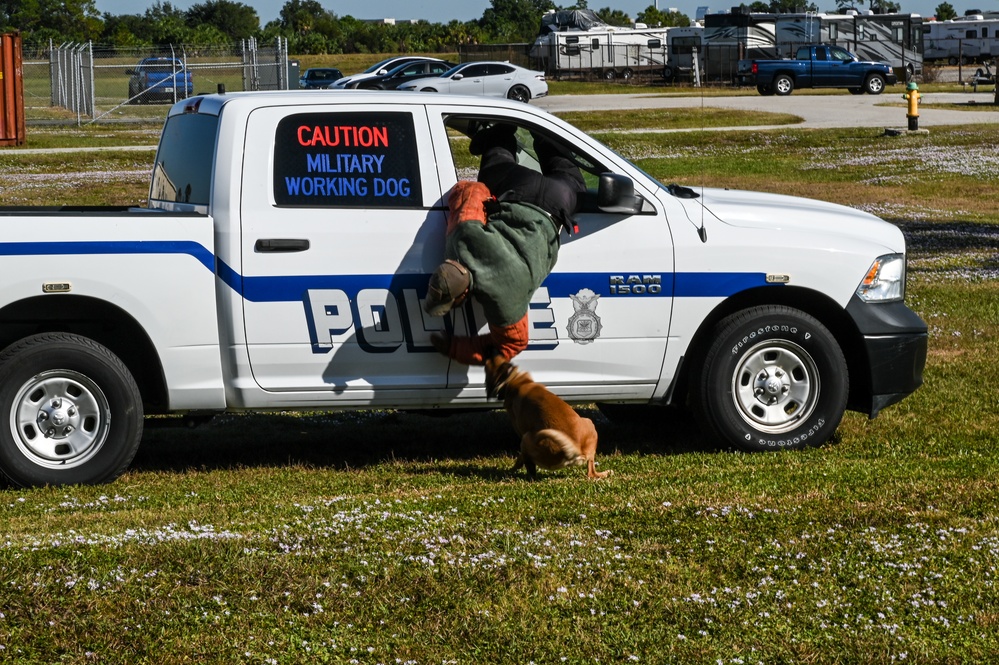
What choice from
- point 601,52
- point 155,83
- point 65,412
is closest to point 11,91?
point 155,83

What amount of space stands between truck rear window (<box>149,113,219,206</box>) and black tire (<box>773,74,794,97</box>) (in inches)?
1606

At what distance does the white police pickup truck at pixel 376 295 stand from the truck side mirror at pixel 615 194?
0.04 feet

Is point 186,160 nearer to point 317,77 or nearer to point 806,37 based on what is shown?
point 317,77

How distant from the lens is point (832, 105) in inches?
1588

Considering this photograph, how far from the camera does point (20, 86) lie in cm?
2844

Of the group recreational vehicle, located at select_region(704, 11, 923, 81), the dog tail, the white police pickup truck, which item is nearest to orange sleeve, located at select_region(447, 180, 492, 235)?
the white police pickup truck

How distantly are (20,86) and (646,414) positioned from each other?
2387 centimetres

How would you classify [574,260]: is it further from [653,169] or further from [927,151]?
[927,151]

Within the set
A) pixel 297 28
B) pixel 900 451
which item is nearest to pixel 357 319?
pixel 900 451

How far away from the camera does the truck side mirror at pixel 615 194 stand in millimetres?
6477

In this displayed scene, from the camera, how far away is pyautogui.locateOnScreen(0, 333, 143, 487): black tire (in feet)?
20.3

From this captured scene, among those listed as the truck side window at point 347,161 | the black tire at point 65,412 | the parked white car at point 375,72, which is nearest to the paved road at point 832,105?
the parked white car at point 375,72

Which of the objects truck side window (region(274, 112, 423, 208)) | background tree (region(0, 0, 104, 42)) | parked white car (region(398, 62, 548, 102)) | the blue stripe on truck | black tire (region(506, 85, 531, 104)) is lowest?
the blue stripe on truck

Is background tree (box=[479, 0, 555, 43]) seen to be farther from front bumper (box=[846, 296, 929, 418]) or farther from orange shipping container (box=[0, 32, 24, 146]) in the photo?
front bumper (box=[846, 296, 929, 418])
